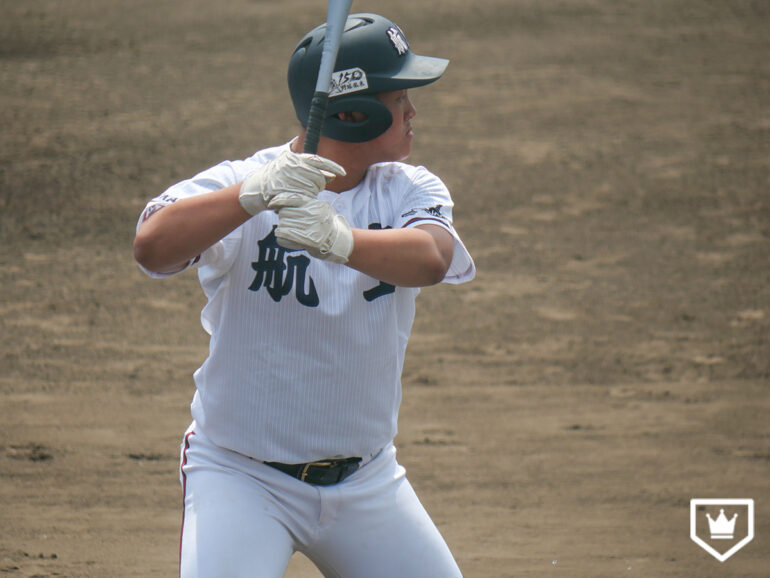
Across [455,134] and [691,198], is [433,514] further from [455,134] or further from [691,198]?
[455,134]


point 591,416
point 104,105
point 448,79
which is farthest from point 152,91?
point 591,416

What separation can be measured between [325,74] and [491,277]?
228 inches

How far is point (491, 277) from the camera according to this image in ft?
27.2

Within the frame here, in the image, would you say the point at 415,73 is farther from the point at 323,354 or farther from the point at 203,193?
the point at 323,354

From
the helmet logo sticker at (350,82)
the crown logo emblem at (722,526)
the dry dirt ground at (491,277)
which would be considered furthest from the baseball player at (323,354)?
the crown logo emblem at (722,526)

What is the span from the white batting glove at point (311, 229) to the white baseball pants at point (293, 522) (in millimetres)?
659

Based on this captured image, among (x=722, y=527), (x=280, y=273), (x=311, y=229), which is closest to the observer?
(x=311, y=229)

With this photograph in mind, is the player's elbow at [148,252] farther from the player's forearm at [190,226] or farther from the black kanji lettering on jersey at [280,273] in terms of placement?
the black kanji lettering on jersey at [280,273]

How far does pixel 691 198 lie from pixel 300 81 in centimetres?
756

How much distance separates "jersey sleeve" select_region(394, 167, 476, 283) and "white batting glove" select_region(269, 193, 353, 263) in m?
0.32

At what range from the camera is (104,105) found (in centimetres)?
Answer: 1191

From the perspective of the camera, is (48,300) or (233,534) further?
(48,300)

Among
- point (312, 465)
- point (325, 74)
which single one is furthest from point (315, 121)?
point (312, 465)

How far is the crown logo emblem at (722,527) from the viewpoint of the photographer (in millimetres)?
5004
